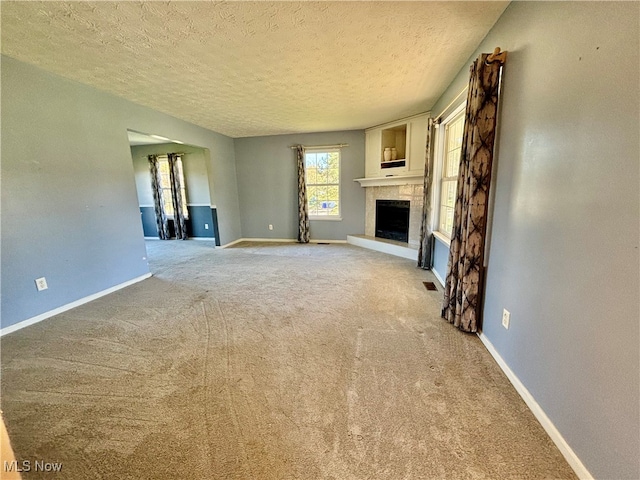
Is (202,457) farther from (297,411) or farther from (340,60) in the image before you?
(340,60)

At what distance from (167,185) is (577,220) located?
7.49 m

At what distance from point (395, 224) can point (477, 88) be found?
3.32 meters

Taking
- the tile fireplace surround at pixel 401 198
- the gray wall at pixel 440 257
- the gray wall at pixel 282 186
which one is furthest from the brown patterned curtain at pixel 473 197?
the gray wall at pixel 282 186

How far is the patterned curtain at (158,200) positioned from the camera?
6309 mm

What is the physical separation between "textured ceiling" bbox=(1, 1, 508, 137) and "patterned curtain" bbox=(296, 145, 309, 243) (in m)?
2.04

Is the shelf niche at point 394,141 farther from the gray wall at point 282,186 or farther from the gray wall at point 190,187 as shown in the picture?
the gray wall at point 190,187

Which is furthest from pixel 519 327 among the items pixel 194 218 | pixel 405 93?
pixel 194 218

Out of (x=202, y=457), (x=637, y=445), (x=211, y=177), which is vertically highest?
(x=211, y=177)

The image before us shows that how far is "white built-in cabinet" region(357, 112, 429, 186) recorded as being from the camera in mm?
4191

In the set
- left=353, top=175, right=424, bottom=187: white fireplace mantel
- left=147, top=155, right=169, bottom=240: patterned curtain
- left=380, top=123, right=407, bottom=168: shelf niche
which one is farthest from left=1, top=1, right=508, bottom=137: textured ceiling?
left=147, top=155, right=169, bottom=240: patterned curtain

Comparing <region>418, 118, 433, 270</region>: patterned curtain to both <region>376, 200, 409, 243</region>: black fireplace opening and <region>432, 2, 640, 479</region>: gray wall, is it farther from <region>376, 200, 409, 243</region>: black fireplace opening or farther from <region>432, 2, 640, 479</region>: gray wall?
<region>432, 2, 640, 479</region>: gray wall

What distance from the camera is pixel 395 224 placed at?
4992mm

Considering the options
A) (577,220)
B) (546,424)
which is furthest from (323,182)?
(546,424)

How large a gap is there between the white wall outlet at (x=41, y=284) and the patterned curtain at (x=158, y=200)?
4.28 meters
